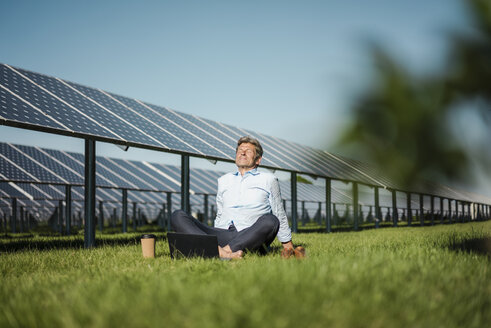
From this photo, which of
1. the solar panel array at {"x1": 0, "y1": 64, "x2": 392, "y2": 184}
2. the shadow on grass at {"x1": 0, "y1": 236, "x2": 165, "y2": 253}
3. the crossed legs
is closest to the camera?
the crossed legs

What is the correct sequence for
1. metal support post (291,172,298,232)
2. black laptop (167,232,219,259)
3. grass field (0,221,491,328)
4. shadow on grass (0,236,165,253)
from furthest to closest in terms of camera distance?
1. metal support post (291,172,298,232)
2. shadow on grass (0,236,165,253)
3. black laptop (167,232,219,259)
4. grass field (0,221,491,328)

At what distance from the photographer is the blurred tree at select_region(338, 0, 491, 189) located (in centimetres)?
109

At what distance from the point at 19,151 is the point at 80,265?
543 inches

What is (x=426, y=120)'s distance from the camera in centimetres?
113

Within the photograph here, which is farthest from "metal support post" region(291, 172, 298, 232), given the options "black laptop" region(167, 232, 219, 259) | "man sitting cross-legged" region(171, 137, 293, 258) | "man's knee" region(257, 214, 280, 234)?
"black laptop" region(167, 232, 219, 259)

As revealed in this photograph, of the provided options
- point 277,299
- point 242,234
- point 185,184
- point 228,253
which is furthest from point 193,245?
point 185,184

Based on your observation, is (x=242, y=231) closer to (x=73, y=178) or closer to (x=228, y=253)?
(x=228, y=253)

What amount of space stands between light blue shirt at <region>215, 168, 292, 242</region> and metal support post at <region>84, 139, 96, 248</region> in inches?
136

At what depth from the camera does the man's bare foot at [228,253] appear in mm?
5125

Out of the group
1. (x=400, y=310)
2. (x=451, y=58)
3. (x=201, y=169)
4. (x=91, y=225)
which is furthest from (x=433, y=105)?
(x=201, y=169)

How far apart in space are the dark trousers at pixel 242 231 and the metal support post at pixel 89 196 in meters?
3.21

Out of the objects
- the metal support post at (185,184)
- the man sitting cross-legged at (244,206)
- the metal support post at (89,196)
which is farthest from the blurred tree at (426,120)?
the metal support post at (185,184)

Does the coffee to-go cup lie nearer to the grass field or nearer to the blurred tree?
the grass field

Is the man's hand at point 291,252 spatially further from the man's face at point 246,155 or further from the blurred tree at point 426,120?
the blurred tree at point 426,120
